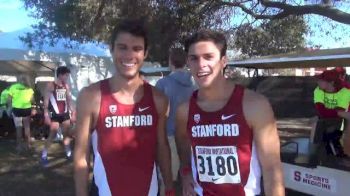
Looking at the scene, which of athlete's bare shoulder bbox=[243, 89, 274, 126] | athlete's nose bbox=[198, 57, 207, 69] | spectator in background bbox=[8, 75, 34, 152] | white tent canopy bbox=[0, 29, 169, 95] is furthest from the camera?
white tent canopy bbox=[0, 29, 169, 95]

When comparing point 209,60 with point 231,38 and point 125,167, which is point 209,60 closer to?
point 125,167

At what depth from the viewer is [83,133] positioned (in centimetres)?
281

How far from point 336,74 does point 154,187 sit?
13.5 feet

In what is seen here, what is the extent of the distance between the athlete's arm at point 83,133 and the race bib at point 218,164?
25.0 inches

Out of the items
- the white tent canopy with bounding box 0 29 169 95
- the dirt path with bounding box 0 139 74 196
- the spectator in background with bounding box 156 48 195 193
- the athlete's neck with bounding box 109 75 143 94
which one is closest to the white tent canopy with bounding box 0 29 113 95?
the white tent canopy with bounding box 0 29 169 95

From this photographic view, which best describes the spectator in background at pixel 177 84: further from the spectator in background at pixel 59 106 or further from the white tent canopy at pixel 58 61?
the white tent canopy at pixel 58 61

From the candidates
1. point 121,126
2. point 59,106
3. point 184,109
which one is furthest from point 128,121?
point 59,106

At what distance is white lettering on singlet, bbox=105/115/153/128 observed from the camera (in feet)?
9.18

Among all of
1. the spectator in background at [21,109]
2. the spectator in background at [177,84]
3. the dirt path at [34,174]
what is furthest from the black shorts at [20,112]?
the spectator in background at [177,84]

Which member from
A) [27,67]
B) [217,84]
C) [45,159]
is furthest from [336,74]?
[27,67]

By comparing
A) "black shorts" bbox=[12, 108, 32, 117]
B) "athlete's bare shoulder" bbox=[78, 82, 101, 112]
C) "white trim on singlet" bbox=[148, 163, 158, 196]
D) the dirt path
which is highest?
"athlete's bare shoulder" bbox=[78, 82, 101, 112]

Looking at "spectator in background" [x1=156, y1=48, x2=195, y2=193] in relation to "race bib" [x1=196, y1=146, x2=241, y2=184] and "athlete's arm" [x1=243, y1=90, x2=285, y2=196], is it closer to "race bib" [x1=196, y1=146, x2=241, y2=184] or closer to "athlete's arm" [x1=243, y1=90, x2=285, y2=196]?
"race bib" [x1=196, y1=146, x2=241, y2=184]

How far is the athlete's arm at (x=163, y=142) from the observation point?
294cm

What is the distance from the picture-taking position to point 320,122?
5.56m
